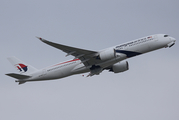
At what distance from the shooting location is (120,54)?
40.4m

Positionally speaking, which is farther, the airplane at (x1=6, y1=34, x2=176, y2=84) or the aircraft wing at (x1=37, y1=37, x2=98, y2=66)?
the airplane at (x1=6, y1=34, x2=176, y2=84)

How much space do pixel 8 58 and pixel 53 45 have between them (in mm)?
15425

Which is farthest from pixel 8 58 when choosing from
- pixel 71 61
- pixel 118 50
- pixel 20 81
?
pixel 118 50

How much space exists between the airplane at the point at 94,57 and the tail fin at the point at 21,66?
158 cm

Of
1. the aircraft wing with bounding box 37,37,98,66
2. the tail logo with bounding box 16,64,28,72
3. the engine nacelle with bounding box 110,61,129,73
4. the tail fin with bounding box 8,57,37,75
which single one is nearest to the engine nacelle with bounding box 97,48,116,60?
the aircraft wing with bounding box 37,37,98,66

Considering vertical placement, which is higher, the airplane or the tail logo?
the tail logo

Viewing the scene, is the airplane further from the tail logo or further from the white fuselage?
the tail logo

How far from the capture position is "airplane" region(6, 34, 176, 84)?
39.5 m

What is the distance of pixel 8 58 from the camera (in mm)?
48500

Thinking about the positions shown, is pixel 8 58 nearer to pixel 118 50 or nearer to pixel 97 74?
pixel 97 74

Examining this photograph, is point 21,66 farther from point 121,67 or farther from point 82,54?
point 121,67

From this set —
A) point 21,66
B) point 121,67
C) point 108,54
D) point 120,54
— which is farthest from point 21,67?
point 120,54

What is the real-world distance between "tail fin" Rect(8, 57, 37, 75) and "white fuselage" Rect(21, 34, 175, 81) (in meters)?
3.21

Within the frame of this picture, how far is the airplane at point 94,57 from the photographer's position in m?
39.5
